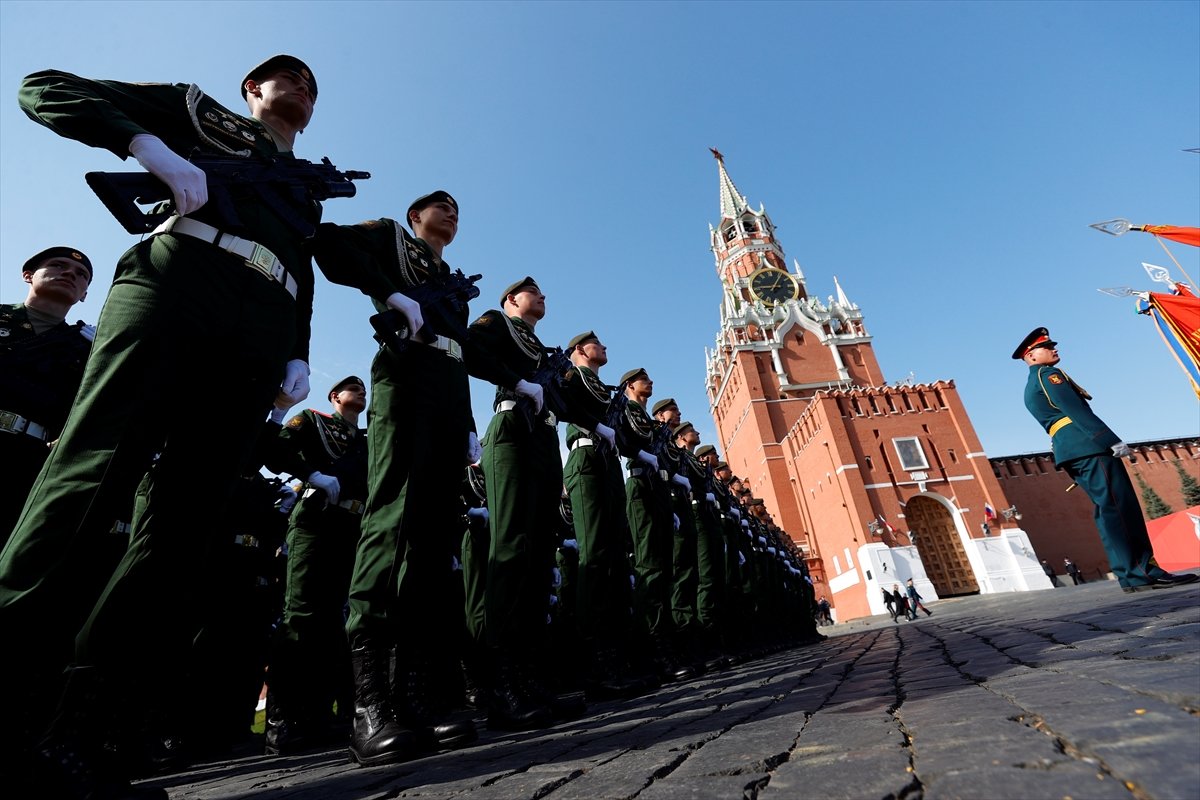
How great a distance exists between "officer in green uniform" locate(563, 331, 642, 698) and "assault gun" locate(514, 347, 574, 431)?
266 millimetres

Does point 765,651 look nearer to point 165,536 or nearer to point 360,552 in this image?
point 360,552

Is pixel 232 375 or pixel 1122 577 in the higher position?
pixel 232 375

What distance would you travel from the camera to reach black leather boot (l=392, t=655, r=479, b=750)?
2.54 metres

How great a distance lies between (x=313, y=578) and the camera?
438 cm

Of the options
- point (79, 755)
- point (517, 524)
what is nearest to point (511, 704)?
point (517, 524)

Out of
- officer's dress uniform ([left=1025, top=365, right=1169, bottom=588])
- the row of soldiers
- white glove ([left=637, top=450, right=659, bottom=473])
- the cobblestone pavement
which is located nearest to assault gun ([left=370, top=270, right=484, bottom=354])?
the row of soldiers

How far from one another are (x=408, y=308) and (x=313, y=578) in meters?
2.60

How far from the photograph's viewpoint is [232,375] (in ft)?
7.12

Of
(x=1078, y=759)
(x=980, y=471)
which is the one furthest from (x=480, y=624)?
(x=980, y=471)

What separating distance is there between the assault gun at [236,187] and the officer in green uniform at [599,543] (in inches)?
108

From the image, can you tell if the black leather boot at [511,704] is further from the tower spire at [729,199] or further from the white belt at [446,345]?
the tower spire at [729,199]

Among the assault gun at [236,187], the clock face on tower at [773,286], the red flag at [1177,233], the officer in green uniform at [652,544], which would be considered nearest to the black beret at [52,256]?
the assault gun at [236,187]

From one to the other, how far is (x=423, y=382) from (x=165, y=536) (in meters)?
1.27

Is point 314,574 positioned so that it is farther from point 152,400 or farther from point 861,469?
point 861,469
